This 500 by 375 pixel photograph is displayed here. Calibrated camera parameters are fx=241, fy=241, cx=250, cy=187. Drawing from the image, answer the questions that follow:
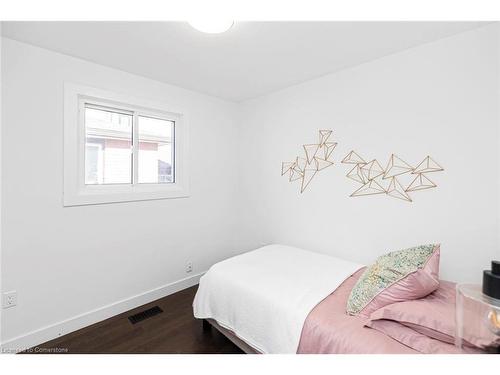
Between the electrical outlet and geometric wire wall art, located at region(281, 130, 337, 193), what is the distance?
264cm

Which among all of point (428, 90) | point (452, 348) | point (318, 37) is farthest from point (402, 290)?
point (318, 37)

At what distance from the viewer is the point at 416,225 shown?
196cm

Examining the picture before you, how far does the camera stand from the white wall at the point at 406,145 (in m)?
1.68

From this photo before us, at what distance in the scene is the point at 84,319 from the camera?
214 centimetres

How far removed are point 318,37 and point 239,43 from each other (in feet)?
1.96

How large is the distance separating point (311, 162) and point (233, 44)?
139 centimetres

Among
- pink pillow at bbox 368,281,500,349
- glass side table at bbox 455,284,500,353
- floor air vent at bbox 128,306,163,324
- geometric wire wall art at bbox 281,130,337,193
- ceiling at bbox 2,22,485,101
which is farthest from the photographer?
geometric wire wall art at bbox 281,130,337,193

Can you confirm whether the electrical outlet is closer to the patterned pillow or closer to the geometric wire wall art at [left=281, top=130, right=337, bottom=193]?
the patterned pillow

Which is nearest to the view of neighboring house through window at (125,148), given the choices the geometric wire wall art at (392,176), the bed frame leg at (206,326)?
the bed frame leg at (206,326)

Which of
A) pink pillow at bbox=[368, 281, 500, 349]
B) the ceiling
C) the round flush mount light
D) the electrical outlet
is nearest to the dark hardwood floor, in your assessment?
the electrical outlet

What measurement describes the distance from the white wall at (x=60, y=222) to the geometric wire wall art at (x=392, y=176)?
1818mm

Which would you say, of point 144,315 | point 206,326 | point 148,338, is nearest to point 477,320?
point 206,326

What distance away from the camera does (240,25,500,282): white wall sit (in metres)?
1.68
